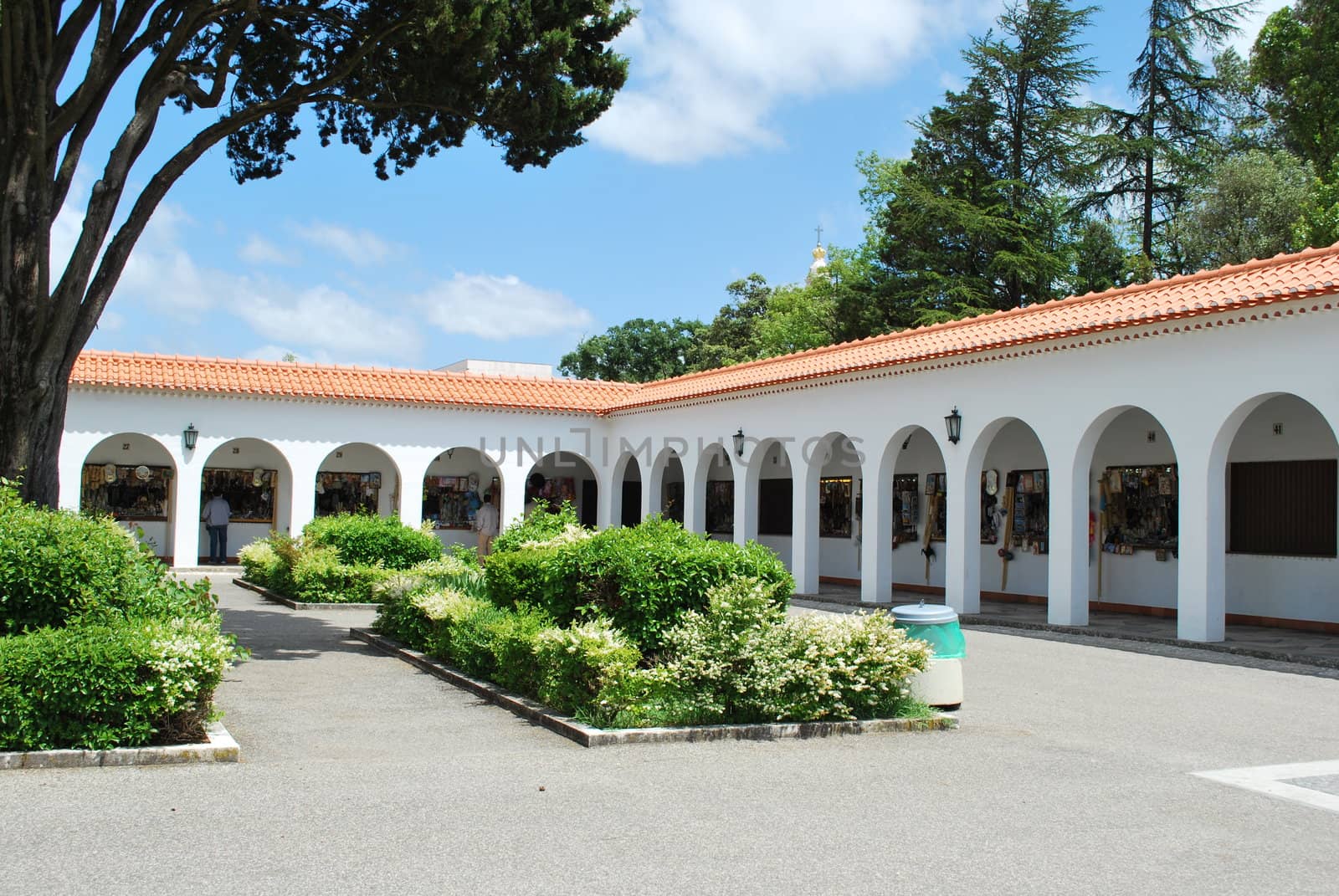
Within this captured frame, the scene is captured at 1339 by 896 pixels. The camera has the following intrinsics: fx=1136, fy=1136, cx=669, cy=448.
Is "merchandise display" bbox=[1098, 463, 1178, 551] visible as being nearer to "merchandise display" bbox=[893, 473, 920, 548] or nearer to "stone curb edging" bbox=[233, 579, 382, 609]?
"merchandise display" bbox=[893, 473, 920, 548]

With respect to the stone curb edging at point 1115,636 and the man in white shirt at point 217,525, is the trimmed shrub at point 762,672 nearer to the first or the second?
the stone curb edging at point 1115,636

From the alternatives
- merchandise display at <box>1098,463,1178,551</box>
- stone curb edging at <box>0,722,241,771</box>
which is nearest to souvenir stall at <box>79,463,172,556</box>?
merchandise display at <box>1098,463,1178,551</box>

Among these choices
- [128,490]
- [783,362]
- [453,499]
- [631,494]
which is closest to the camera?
[783,362]

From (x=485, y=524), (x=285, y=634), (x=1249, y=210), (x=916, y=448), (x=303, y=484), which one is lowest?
(x=285, y=634)

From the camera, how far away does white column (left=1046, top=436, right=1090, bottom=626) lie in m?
15.3

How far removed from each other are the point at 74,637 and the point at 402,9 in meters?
8.82

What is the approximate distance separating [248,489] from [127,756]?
20.9 metres

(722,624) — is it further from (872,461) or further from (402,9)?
(872,461)

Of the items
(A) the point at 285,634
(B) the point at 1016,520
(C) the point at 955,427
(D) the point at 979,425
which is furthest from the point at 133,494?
(B) the point at 1016,520

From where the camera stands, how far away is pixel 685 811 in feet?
19.8

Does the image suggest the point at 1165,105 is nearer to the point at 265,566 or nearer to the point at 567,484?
the point at 567,484

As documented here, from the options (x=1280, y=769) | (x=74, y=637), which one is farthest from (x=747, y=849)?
(x=74, y=637)

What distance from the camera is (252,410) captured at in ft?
80.2

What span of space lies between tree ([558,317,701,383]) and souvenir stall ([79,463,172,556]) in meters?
35.4
